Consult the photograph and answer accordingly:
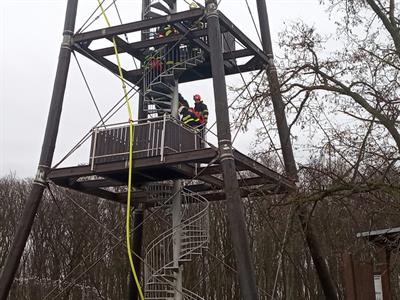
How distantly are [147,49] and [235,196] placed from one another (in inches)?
225

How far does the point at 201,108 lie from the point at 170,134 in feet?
8.03

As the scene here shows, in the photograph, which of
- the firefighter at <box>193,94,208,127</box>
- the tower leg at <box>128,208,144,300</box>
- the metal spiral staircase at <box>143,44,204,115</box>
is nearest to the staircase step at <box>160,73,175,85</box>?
the metal spiral staircase at <box>143,44,204,115</box>

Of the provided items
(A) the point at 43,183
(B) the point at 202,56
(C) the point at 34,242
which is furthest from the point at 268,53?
(C) the point at 34,242

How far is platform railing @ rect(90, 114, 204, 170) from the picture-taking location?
37.8ft

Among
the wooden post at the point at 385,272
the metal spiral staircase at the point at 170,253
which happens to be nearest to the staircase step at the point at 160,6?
the metal spiral staircase at the point at 170,253

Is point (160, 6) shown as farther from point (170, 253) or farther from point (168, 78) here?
point (170, 253)

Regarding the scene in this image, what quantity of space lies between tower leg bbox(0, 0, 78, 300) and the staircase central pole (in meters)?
3.67

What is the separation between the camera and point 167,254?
13.3 meters

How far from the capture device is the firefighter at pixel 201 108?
44.9 feet

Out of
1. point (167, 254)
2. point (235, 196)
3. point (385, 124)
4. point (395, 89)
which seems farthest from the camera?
point (167, 254)

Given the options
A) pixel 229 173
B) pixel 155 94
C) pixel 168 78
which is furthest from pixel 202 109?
pixel 229 173

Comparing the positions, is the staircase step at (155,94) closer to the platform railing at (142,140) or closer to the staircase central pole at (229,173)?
the platform railing at (142,140)

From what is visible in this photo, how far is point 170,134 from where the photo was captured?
Result: 1163 cm

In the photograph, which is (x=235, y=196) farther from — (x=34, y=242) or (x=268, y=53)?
(x=34, y=242)
